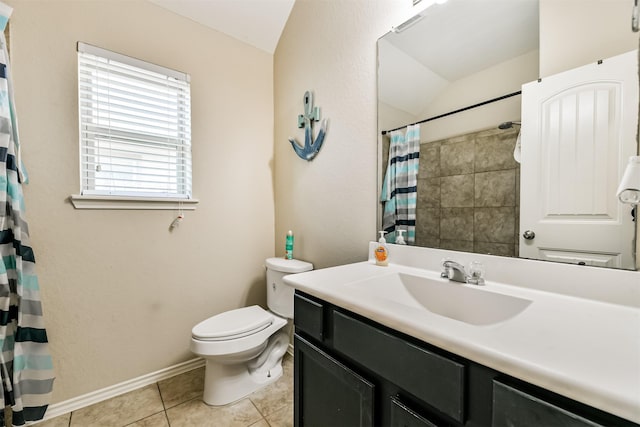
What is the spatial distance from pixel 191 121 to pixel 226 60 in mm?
550

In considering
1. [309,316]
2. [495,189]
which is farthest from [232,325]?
[495,189]

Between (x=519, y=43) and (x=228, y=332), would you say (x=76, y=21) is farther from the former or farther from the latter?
(x=519, y=43)

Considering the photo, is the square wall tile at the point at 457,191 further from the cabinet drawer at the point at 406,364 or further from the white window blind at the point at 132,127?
the white window blind at the point at 132,127

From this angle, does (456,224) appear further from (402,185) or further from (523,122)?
Answer: (523,122)

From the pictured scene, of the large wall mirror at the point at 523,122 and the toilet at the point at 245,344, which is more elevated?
the large wall mirror at the point at 523,122

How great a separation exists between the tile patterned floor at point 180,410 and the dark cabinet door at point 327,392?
0.54 m

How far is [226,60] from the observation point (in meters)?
1.92

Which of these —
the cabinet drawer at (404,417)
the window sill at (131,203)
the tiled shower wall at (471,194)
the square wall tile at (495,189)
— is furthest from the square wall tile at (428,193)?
the window sill at (131,203)

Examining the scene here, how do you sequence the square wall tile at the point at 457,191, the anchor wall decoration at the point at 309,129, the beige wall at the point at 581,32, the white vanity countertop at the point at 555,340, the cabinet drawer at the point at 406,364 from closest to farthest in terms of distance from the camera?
1. the white vanity countertop at the point at 555,340
2. the cabinet drawer at the point at 406,364
3. the beige wall at the point at 581,32
4. the square wall tile at the point at 457,191
5. the anchor wall decoration at the point at 309,129

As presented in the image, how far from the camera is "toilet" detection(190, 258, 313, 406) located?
139cm

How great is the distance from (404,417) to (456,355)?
23cm

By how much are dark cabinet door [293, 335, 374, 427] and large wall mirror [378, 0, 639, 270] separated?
2.10 feet

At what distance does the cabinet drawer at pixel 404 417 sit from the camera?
0.58 m

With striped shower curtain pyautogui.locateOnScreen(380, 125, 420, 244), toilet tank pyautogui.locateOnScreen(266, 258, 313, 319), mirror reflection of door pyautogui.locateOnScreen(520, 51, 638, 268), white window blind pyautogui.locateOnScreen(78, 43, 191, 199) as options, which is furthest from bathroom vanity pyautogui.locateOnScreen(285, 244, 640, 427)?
white window blind pyautogui.locateOnScreen(78, 43, 191, 199)
